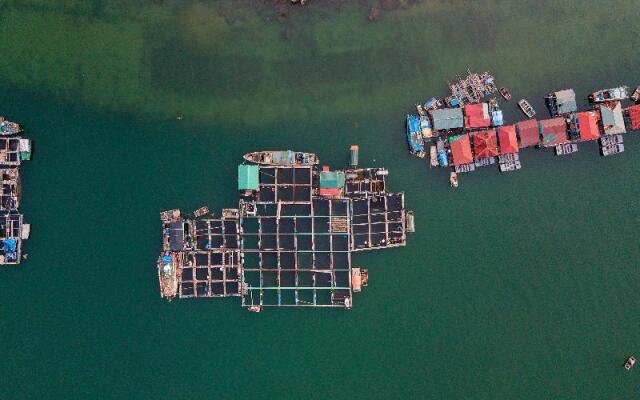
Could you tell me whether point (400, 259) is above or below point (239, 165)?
below

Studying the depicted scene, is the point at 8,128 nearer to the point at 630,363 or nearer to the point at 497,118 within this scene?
the point at 497,118

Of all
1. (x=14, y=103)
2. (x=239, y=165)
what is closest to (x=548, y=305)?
(x=239, y=165)

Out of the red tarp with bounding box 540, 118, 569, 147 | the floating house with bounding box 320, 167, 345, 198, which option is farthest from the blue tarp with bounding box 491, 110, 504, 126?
the floating house with bounding box 320, 167, 345, 198

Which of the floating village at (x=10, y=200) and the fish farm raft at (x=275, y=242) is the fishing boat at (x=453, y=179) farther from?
the floating village at (x=10, y=200)

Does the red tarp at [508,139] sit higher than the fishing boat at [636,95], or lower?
lower

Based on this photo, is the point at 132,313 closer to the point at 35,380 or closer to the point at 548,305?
the point at 35,380

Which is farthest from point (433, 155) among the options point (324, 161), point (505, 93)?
point (324, 161)

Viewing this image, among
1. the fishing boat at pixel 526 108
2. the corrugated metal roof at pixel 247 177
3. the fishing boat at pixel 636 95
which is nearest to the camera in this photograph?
the corrugated metal roof at pixel 247 177

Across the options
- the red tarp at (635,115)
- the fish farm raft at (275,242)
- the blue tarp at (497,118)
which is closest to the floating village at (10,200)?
the fish farm raft at (275,242)
